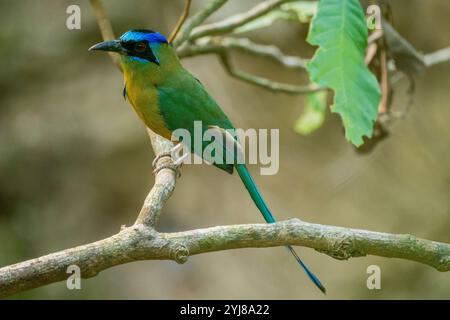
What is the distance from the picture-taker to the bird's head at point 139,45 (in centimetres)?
276

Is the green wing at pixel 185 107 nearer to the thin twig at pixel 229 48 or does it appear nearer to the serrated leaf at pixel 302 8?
the thin twig at pixel 229 48

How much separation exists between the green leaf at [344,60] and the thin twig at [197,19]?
0.94m

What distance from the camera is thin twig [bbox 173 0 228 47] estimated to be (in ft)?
9.74

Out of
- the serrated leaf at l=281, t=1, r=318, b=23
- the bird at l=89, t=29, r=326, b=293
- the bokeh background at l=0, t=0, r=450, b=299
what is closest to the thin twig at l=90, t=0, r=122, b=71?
the bird at l=89, t=29, r=326, b=293

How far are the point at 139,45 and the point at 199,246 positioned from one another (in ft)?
4.00

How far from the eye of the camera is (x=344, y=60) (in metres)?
2.09

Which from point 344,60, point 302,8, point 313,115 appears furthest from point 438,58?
point 344,60

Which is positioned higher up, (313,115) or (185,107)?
(313,115)

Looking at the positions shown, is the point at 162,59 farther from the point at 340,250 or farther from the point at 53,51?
the point at 53,51

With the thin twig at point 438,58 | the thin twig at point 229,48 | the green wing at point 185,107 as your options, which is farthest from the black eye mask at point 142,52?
the thin twig at point 438,58

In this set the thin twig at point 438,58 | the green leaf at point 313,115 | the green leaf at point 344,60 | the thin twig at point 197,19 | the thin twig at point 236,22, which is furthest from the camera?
the thin twig at point 438,58

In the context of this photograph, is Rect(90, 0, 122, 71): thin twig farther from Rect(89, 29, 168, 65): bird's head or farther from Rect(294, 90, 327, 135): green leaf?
Rect(294, 90, 327, 135): green leaf

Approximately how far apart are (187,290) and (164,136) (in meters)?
2.22

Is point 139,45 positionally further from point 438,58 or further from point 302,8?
point 438,58
